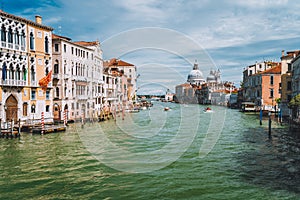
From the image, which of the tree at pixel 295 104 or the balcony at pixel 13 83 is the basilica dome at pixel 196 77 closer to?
the tree at pixel 295 104

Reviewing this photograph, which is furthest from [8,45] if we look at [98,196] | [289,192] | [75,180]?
[289,192]

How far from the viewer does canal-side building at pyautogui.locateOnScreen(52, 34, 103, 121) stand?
25.9 m

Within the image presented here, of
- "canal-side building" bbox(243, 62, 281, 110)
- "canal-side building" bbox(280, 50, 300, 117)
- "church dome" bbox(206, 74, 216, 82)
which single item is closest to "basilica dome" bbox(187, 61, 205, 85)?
"church dome" bbox(206, 74, 216, 82)

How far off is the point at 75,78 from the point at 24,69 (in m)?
6.70

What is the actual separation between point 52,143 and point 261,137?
41.0ft

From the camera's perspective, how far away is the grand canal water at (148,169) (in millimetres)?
8711

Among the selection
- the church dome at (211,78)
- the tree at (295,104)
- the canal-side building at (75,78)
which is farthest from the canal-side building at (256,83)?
the church dome at (211,78)

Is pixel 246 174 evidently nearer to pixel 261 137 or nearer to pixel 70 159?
pixel 70 159

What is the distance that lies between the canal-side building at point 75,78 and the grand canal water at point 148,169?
29.7 ft

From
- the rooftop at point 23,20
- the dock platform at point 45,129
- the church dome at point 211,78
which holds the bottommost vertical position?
the dock platform at point 45,129

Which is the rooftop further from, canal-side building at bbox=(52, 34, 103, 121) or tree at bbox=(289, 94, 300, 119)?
tree at bbox=(289, 94, 300, 119)

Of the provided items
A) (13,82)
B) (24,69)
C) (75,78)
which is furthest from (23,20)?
(75,78)

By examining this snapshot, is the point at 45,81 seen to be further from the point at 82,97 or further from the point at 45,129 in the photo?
the point at 82,97

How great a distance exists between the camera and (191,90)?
10856 centimetres
